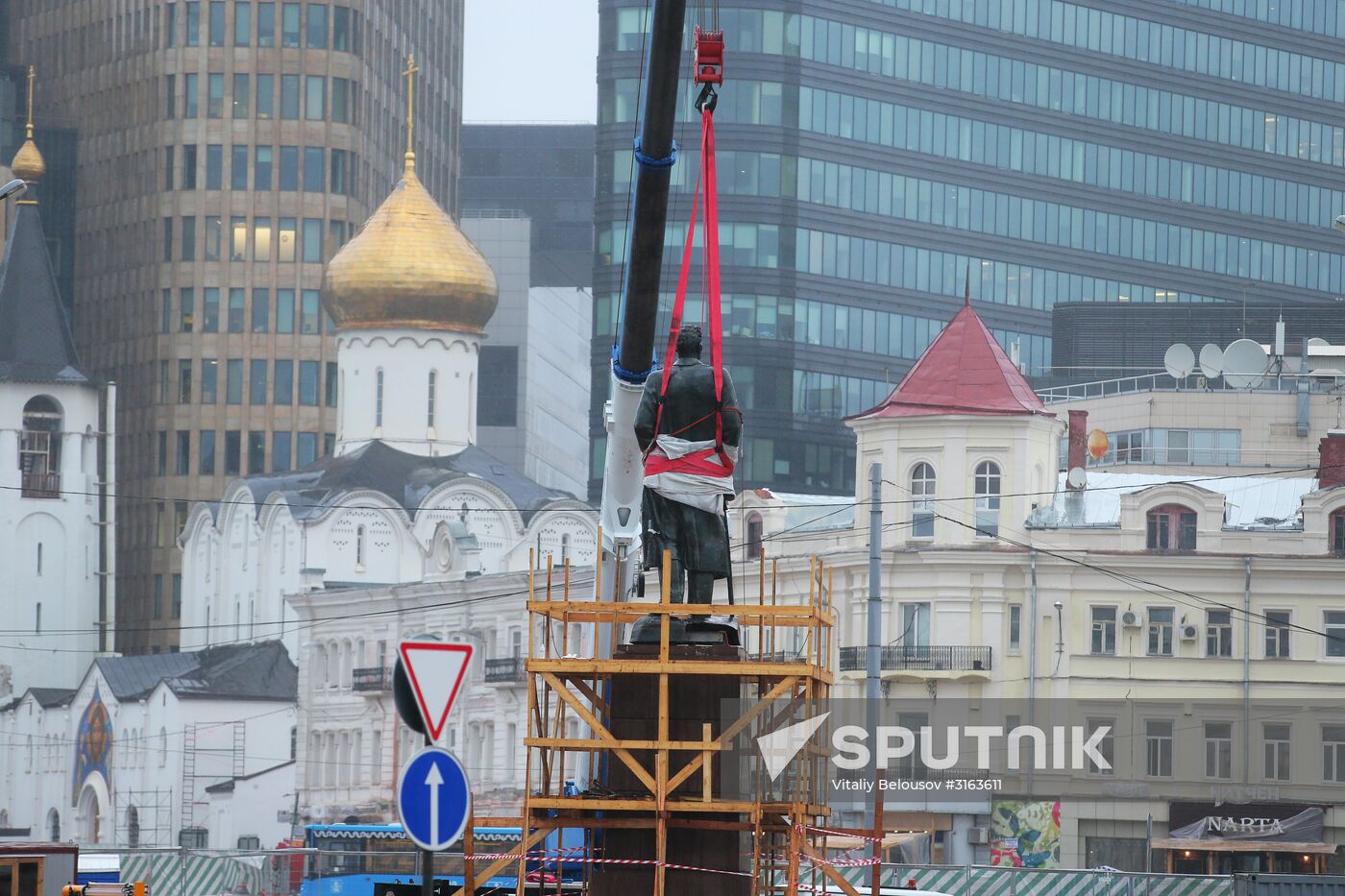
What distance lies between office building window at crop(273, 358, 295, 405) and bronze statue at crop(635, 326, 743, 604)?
9825 cm

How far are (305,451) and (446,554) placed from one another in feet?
113

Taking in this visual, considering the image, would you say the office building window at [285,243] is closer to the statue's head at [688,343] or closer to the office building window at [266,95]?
the office building window at [266,95]

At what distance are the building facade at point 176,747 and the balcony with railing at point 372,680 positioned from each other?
526cm

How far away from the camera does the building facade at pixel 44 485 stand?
4141 inches

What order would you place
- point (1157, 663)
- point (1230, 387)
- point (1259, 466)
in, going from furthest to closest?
point (1230, 387) → point (1259, 466) → point (1157, 663)

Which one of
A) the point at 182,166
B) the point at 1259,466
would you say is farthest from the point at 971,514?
the point at 182,166

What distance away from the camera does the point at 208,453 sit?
392 feet

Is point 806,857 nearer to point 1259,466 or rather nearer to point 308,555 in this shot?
point 1259,466

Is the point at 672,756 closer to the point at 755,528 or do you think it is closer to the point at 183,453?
the point at 755,528

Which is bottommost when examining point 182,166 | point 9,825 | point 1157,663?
point 9,825

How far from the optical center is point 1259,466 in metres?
75.9

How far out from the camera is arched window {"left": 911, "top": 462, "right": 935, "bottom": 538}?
62625 mm

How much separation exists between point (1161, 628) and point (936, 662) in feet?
16.0

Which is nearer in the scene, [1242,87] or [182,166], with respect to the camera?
[1242,87]
